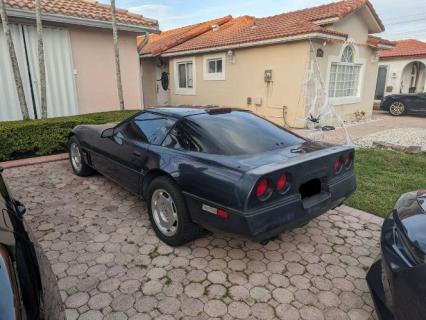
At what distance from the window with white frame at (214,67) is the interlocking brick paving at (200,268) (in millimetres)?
9855

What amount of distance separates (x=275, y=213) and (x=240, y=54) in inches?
409

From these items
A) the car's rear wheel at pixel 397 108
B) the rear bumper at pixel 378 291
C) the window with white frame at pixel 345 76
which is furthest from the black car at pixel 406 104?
the rear bumper at pixel 378 291

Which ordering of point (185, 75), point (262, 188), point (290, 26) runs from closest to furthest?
point (262, 188) < point (290, 26) < point (185, 75)

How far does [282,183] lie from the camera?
256 centimetres

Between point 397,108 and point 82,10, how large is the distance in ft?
45.7

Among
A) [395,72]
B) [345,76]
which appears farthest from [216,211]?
[395,72]

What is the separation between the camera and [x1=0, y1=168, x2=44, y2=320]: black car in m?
1.11

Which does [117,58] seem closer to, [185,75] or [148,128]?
[148,128]

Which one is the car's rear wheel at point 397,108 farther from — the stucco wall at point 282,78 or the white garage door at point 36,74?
the white garage door at point 36,74

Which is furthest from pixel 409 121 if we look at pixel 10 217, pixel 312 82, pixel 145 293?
pixel 10 217

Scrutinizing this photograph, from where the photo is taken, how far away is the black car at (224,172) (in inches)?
97.0

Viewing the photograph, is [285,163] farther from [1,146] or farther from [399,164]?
[1,146]

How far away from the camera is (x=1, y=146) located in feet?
19.6

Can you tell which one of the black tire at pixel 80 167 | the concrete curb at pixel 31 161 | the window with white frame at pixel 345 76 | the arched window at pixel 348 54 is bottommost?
the concrete curb at pixel 31 161
